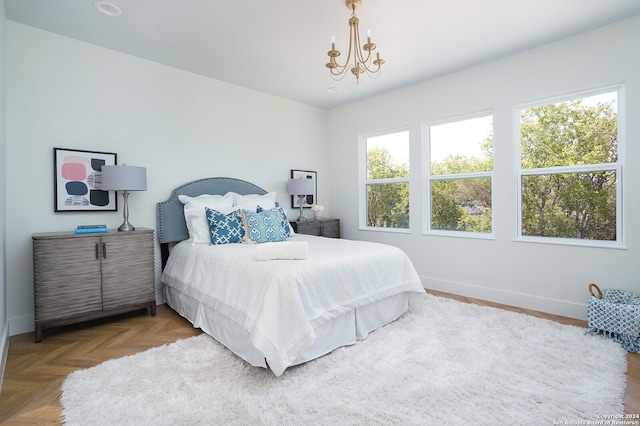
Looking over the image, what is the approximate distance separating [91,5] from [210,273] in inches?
91.6

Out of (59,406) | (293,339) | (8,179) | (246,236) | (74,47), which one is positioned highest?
(74,47)

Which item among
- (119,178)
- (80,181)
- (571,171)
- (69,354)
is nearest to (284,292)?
(69,354)

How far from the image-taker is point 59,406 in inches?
69.6

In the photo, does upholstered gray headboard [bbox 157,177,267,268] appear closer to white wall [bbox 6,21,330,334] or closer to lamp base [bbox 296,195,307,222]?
white wall [bbox 6,21,330,334]

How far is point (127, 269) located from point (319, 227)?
2519mm

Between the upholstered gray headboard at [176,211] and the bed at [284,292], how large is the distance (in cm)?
1

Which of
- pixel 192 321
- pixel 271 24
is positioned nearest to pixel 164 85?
pixel 271 24

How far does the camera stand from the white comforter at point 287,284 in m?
2.04

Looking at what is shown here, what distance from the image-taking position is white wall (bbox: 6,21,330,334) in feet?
9.14

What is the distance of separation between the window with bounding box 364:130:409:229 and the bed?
159 centimetres

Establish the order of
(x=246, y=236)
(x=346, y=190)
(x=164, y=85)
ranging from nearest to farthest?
1. (x=246, y=236)
2. (x=164, y=85)
3. (x=346, y=190)

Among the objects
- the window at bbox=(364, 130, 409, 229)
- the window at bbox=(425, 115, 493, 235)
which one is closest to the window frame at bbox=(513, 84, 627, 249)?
the window at bbox=(425, 115, 493, 235)

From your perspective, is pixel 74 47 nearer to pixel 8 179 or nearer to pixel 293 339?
pixel 8 179

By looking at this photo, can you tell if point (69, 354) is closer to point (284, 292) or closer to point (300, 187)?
point (284, 292)
